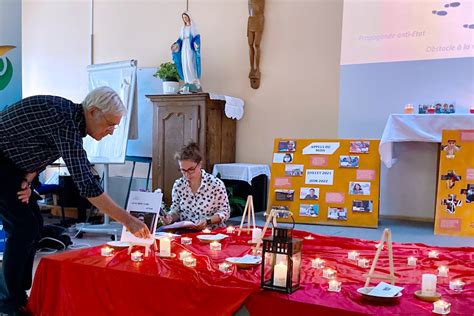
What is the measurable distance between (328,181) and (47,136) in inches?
103

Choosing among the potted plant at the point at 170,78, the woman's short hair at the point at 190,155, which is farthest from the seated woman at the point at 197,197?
the potted plant at the point at 170,78

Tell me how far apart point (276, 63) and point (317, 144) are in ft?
4.27

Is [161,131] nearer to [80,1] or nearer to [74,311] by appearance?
[80,1]

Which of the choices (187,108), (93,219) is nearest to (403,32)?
(187,108)

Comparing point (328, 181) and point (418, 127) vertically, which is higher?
point (418, 127)

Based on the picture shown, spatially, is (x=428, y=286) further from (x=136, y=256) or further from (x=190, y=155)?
(x=190, y=155)

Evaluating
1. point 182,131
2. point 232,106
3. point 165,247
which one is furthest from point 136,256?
point 232,106

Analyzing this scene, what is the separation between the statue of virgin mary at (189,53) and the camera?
16.1ft

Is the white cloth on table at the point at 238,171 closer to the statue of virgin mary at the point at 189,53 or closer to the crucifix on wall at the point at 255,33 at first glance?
the statue of virgin mary at the point at 189,53

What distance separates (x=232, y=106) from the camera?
198 inches

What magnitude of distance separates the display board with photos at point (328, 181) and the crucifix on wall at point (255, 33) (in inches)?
45.9

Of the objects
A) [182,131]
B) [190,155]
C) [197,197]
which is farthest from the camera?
[182,131]

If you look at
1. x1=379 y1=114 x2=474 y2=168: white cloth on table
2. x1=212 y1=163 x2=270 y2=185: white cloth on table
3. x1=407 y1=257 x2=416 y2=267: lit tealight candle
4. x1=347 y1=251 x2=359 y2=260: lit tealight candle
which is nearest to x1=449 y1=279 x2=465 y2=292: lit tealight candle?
x1=407 y1=257 x2=416 y2=267: lit tealight candle

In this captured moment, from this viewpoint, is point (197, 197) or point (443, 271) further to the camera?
Result: point (197, 197)
